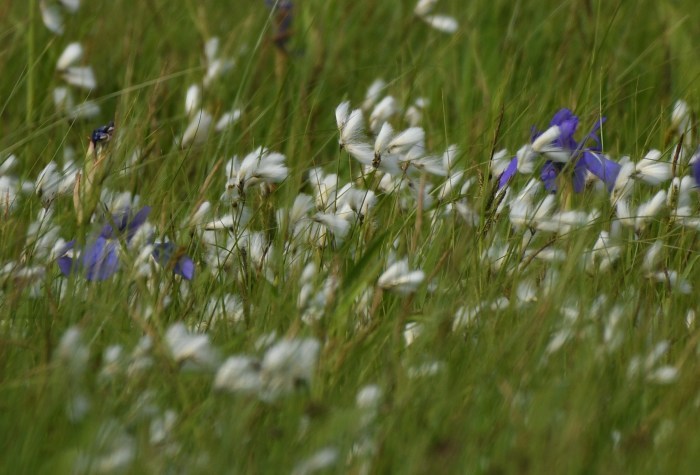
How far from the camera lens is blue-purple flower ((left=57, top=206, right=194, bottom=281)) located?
86.7 inches

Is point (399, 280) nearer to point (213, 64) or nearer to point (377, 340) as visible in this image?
point (377, 340)

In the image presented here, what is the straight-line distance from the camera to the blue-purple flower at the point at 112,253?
86.7 inches

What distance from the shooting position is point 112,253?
7.36 ft

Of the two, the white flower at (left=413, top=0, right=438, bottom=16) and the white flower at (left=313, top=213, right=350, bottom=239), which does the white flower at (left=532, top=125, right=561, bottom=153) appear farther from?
the white flower at (left=413, top=0, right=438, bottom=16)

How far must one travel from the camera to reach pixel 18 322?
2.08m

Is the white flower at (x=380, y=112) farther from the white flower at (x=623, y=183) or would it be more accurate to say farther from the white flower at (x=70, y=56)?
the white flower at (x=70, y=56)

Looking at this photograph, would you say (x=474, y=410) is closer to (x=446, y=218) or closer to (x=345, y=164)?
(x=446, y=218)

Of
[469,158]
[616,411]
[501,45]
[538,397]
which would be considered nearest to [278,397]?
[538,397]

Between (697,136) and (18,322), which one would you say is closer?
(18,322)

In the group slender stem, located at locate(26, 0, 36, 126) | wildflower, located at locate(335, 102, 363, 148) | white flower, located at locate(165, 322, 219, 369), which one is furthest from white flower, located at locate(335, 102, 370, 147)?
slender stem, located at locate(26, 0, 36, 126)

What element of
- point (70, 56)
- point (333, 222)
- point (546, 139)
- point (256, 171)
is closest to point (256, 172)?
point (256, 171)

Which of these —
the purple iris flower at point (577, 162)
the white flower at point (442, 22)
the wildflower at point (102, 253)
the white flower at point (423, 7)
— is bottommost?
the white flower at point (442, 22)

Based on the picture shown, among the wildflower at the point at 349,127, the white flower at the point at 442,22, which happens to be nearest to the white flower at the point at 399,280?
the wildflower at the point at 349,127

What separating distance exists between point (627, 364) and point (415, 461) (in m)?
0.53
